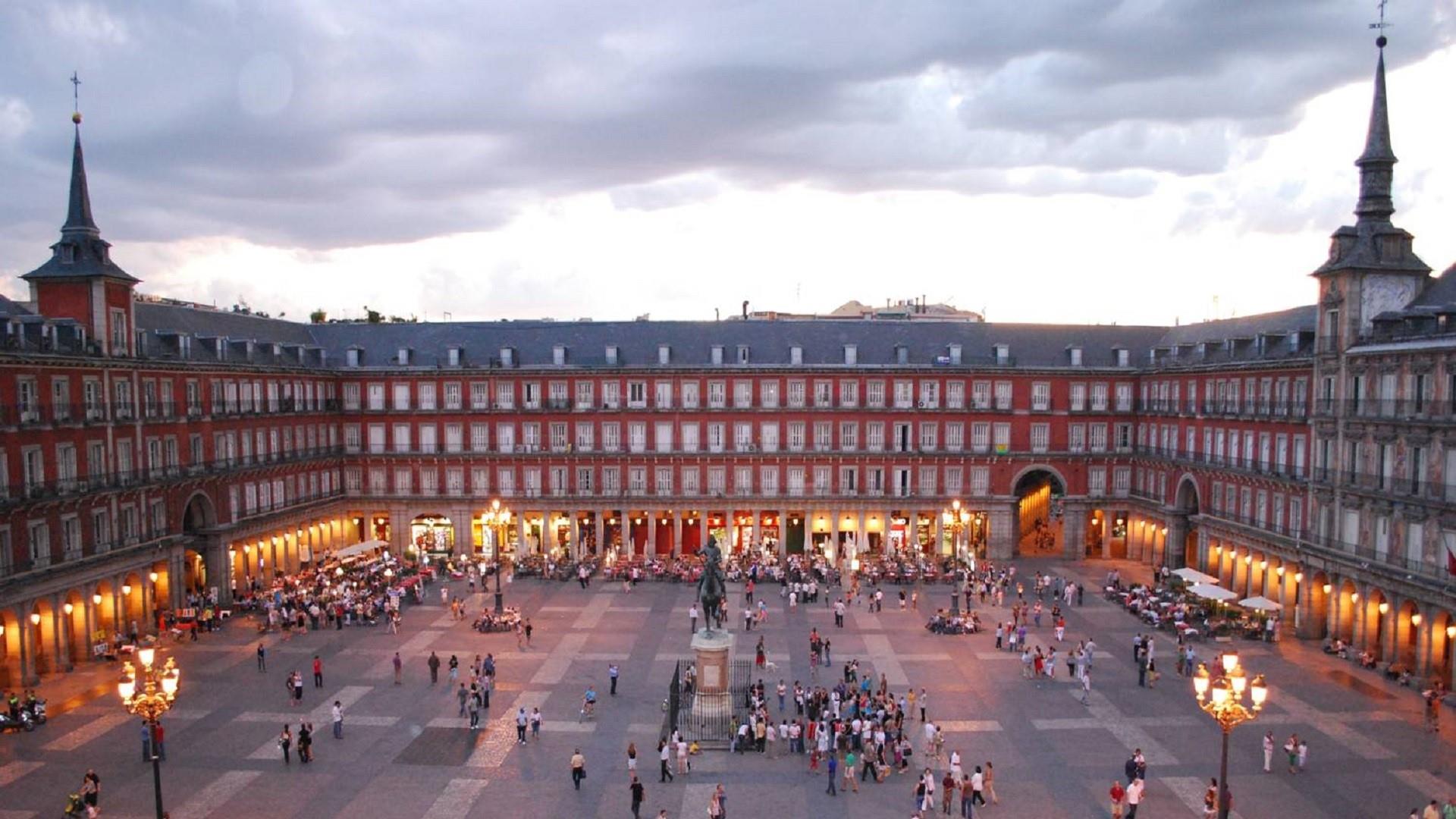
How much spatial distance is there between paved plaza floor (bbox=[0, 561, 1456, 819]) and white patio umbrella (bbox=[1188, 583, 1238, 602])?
249cm

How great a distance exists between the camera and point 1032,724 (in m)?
35.1

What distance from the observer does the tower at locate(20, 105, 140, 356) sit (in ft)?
153

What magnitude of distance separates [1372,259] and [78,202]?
62.1 metres

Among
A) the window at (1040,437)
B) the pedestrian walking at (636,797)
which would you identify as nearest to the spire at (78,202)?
the pedestrian walking at (636,797)

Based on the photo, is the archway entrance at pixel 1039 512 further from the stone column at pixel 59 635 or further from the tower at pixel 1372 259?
the stone column at pixel 59 635

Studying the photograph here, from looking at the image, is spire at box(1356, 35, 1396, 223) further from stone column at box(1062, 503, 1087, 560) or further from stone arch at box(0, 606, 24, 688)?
stone arch at box(0, 606, 24, 688)

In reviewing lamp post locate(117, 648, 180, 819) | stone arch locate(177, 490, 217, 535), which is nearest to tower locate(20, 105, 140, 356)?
stone arch locate(177, 490, 217, 535)

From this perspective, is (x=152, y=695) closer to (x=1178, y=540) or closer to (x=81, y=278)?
(x=81, y=278)

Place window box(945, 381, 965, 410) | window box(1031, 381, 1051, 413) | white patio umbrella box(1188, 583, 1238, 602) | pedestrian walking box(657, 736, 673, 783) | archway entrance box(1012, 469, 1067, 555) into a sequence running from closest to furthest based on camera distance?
1. pedestrian walking box(657, 736, 673, 783)
2. white patio umbrella box(1188, 583, 1238, 602)
3. window box(945, 381, 965, 410)
4. window box(1031, 381, 1051, 413)
5. archway entrance box(1012, 469, 1067, 555)

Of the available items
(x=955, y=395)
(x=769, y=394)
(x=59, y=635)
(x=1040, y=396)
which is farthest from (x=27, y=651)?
(x=1040, y=396)

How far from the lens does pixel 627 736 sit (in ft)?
111

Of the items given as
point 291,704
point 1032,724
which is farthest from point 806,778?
point 291,704

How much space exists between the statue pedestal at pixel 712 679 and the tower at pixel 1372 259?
33.7 meters

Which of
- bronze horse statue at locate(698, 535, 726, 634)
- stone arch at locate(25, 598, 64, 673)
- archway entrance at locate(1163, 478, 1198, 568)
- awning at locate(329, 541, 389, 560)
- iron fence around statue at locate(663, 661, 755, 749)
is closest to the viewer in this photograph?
iron fence around statue at locate(663, 661, 755, 749)
